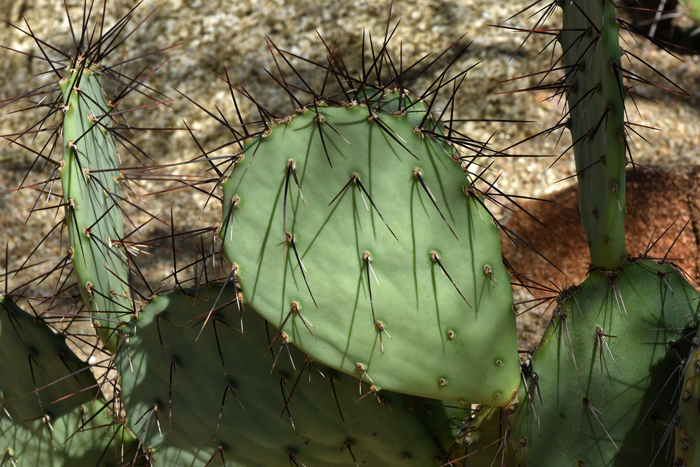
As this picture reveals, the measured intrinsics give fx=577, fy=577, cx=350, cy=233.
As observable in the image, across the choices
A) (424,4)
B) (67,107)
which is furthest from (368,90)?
(424,4)

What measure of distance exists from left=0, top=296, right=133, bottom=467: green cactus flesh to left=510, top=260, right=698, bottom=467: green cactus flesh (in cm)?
84

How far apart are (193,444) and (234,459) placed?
8 centimetres

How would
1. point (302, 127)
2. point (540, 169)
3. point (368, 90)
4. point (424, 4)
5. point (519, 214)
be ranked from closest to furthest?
1. point (302, 127)
2. point (368, 90)
3. point (519, 214)
4. point (540, 169)
5. point (424, 4)

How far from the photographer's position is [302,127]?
0.88 m

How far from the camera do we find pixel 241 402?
42.7 inches

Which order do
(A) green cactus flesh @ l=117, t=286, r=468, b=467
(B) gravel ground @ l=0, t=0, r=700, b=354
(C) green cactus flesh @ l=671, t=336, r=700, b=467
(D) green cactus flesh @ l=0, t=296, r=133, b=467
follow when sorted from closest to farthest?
A: (C) green cactus flesh @ l=671, t=336, r=700, b=467
(A) green cactus flesh @ l=117, t=286, r=468, b=467
(D) green cactus flesh @ l=0, t=296, r=133, b=467
(B) gravel ground @ l=0, t=0, r=700, b=354

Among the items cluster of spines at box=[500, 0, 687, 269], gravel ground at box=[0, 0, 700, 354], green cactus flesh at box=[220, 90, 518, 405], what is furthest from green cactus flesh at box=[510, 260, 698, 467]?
gravel ground at box=[0, 0, 700, 354]

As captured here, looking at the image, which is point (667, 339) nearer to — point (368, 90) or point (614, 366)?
point (614, 366)

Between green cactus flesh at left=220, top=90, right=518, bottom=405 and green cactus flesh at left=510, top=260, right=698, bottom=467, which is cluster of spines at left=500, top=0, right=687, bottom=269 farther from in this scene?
green cactus flesh at left=220, top=90, right=518, bottom=405

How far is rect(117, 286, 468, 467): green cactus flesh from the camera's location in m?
1.07

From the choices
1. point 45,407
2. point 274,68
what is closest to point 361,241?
point 45,407

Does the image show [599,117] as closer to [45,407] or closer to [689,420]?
[689,420]

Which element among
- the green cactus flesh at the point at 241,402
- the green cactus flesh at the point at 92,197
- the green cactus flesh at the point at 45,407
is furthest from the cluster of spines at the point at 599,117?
the green cactus flesh at the point at 45,407

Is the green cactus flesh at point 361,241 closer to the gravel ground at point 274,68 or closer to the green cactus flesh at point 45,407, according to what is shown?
the green cactus flesh at point 45,407
